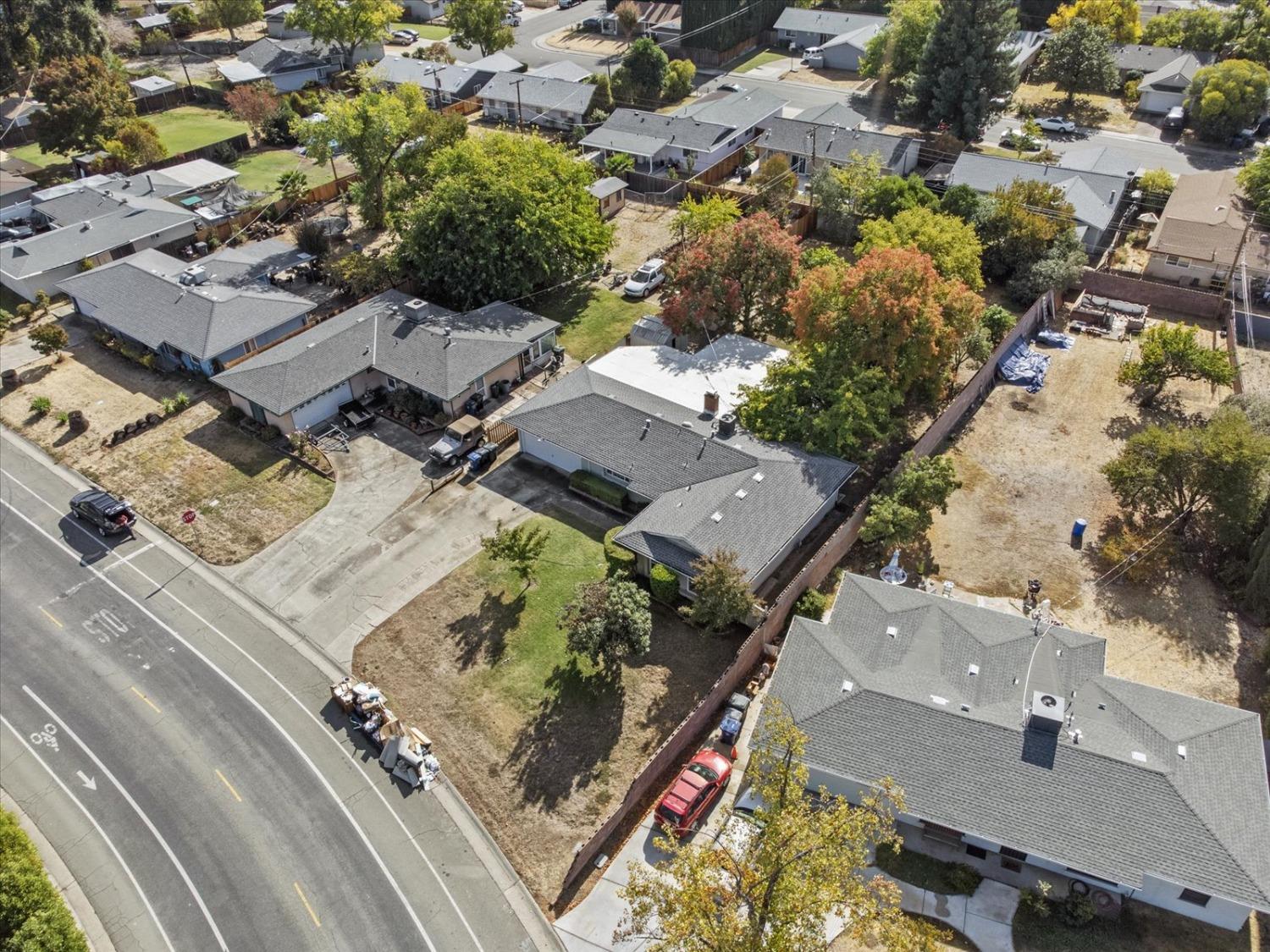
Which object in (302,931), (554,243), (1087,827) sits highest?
(554,243)

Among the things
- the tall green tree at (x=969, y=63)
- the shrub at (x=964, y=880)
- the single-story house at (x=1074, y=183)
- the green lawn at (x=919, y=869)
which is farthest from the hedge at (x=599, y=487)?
the tall green tree at (x=969, y=63)

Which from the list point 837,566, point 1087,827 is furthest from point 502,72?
point 1087,827

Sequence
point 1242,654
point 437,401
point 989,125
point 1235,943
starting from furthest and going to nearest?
point 989,125, point 437,401, point 1242,654, point 1235,943

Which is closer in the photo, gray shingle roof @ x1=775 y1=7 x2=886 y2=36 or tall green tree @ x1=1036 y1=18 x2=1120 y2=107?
tall green tree @ x1=1036 y1=18 x2=1120 y2=107

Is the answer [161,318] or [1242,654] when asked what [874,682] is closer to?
[1242,654]

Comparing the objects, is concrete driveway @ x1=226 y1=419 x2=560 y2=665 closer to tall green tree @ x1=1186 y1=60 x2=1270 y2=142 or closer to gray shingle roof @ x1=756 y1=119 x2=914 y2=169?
gray shingle roof @ x1=756 y1=119 x2=914 y2=169

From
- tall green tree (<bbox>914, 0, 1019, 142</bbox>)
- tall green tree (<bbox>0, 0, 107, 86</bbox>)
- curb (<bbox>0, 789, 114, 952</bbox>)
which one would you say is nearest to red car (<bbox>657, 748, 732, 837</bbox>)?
curb (<bbox>0, 789, 114, 952</bbox>)
